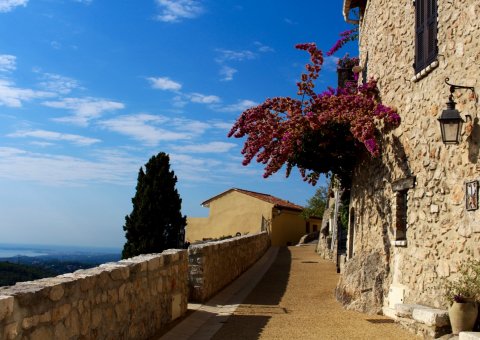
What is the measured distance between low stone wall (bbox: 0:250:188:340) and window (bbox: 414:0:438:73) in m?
5.04

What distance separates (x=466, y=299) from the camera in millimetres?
6188

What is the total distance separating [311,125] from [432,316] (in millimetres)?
5131

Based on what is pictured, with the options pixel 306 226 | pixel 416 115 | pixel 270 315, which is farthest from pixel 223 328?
→ pixel 306 226

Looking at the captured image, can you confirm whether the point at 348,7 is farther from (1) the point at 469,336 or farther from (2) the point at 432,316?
(1) the point at 469,336

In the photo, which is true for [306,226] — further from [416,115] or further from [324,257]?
[416,115]

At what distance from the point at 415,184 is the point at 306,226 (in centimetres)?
3349

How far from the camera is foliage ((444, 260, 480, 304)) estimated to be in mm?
6228

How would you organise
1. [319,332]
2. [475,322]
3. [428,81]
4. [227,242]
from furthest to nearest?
1. [227,242]
2. [428,81]
3. [319,332]
4. [475,322]

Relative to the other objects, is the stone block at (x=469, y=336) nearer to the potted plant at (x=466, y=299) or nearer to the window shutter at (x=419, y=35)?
the potted plant at (x=466, y=299)

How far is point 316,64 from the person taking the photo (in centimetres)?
1200

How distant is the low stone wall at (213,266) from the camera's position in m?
10.1

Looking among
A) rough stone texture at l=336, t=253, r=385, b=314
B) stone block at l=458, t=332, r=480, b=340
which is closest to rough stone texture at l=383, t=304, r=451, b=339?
stone block at l=458, t=332, r=480, b=340

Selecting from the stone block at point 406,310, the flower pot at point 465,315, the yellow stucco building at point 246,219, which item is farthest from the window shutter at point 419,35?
the yellow stucco building at point 246,219

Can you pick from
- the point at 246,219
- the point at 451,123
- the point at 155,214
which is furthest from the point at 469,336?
the point at 246,219
